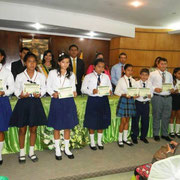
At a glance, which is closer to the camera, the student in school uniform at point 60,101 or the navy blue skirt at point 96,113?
the student in school uniform at point 60,101

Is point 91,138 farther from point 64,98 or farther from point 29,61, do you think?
point 29,61

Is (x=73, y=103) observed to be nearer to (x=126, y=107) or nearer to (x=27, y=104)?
(x=27, y=104)

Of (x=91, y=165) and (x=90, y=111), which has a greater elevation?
(x=90, y=111)

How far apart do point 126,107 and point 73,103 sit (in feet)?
3.13

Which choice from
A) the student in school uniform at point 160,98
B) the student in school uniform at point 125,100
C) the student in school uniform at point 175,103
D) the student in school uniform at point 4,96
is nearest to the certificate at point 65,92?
the student in school uniform at point 4,96

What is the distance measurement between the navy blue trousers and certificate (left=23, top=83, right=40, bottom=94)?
5.81 feet

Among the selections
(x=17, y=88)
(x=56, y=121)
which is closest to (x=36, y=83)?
(x=17, y=88)

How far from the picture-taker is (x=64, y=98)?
8.41 ft

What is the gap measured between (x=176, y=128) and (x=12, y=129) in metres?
3.22

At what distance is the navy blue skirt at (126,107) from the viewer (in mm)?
3046

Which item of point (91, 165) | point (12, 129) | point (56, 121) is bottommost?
point (91, 165)

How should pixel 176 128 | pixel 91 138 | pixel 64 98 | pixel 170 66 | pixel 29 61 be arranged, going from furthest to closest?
pixel 170 66
pixel 176 128
pixel 91 138
pixel 64 98
pixel 29 61

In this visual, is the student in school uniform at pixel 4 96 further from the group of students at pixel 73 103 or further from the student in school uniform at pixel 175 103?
the student in school uniform at pixel 175 103

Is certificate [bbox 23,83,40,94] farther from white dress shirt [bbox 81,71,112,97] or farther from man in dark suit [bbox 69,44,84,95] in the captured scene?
man in dark suit [bbox 69,44,84,95]
